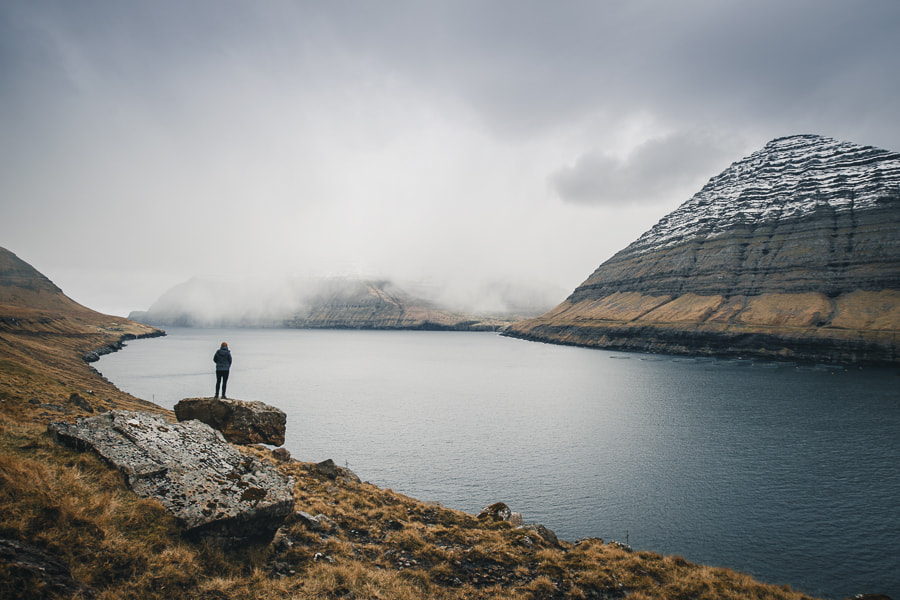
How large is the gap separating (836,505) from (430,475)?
34146 mm

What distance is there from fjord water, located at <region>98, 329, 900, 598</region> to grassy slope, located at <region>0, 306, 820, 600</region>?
9.95m

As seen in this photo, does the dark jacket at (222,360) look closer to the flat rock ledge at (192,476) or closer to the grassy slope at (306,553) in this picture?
the grassy slope at (306,553)

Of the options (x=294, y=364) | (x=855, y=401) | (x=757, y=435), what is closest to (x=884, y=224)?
(x=855, y=401)

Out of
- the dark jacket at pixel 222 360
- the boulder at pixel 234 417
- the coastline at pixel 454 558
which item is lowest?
the coastline at pixel 454 558

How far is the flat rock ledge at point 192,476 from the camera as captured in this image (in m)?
12.8

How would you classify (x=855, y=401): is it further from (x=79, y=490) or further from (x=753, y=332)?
(x=79, y=490)

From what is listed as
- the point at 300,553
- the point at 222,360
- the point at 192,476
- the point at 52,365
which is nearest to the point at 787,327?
the point at 222,360

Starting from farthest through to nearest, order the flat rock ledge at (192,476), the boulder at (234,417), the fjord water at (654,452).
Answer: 1. the fjord water at (654,452)
2. the boulder at (234,417)
3. the flat rock ledge at (192,476)

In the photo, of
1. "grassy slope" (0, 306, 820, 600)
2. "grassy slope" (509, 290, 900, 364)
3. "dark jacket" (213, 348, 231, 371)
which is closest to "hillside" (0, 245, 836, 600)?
"grassy slope" (0, 306, 820, 600)

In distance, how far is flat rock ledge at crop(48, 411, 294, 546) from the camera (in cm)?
1282

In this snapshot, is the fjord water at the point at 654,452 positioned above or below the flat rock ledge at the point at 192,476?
below

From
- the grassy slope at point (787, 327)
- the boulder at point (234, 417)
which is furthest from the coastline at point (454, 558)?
the grassy slope at point (787, 327)

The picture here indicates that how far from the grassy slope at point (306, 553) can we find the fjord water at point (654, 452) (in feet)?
32.6

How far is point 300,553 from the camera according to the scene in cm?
1430
